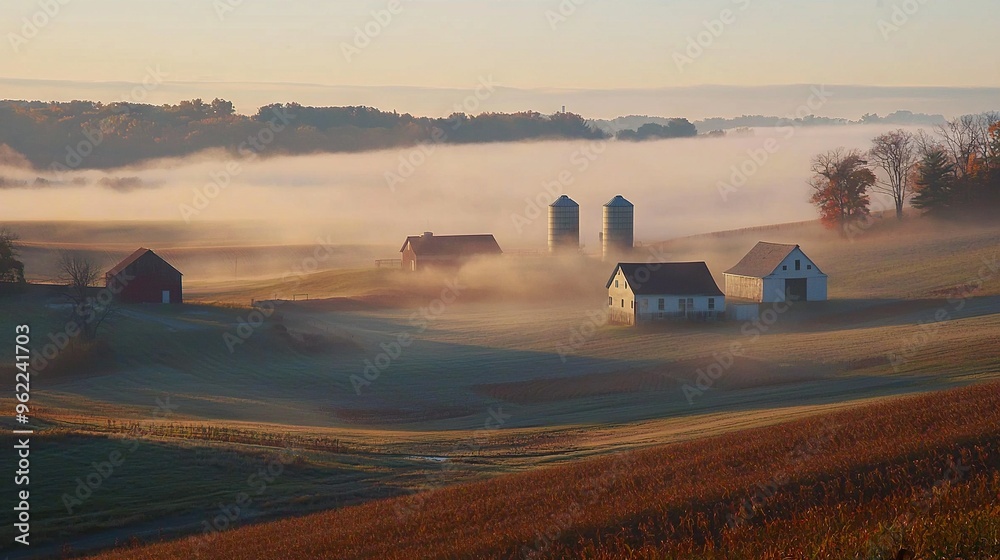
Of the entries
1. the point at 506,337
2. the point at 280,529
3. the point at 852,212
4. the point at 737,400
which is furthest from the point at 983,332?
the point at 852,212

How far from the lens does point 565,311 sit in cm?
8244

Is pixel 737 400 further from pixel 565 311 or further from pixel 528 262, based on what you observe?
pixel 528 262

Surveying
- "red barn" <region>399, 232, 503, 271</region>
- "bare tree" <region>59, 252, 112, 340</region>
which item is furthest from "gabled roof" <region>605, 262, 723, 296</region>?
"red barn" <region>399, 232, 503, 271</region>

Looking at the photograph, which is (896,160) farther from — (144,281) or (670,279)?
(144,281)

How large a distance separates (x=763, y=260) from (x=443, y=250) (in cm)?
4099

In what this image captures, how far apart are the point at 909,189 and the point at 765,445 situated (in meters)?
102

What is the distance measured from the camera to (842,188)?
10375cm

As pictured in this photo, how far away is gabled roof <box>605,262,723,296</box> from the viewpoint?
71.7 metres

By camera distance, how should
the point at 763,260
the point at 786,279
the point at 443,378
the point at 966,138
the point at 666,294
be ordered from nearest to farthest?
the point at 443,378 → the point at 666,294 → the point at 786,279 → the point at 763,260 → the point at 966,138

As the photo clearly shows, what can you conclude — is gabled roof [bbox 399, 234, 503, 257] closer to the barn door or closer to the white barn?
the white barn

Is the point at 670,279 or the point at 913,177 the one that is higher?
the point at 913,177

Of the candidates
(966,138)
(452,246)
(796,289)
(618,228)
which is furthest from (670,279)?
(966,138)

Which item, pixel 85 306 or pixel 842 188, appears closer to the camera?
pixel 85 306

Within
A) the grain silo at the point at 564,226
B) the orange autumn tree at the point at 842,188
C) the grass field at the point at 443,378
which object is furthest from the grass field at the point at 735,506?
the grain silo at the point at 564,226
